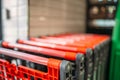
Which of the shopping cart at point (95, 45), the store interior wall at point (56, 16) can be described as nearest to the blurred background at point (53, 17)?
the store interior wall at point (56, 16)

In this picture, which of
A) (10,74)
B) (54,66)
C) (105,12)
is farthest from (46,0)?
(105,12)

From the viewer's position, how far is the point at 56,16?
2.77 metres

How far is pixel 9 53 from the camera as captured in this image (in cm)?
131

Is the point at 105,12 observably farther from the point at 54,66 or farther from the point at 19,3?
the point at 54,66

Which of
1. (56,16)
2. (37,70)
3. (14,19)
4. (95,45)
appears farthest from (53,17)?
(37,70)

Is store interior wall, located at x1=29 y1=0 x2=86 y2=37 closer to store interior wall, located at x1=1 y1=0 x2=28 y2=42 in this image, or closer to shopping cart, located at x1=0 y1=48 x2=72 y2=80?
store interior wall, located at x1=1 y1=0 x2=28 y2=42

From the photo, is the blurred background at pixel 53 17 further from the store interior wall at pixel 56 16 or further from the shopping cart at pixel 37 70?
the shopping cart at pixel 37 70

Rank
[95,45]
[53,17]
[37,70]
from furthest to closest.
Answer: [53,17], [95,45], [37,70]

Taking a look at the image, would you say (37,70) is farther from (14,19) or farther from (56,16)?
(56,16)

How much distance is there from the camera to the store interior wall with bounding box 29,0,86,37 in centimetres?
223

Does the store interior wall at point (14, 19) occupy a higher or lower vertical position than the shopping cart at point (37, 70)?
higher

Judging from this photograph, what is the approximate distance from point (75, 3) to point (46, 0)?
1315 millimetres

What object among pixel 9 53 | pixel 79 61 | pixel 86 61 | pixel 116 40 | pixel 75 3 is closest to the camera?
pixel 79 61

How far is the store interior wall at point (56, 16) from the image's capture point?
7.33 ft
